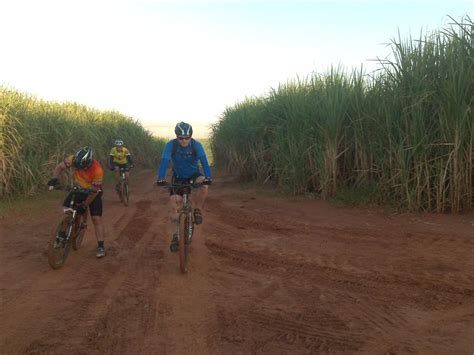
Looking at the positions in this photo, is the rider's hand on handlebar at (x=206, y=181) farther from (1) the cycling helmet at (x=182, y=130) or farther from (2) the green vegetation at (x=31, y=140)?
(2) the green vegetation at (x=31, y=140)

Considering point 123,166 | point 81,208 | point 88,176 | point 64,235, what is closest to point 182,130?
point 88,176

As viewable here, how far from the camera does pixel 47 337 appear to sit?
3.39 m

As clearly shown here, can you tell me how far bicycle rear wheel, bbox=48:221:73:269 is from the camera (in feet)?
16.9

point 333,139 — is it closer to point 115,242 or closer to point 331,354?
point 115,242

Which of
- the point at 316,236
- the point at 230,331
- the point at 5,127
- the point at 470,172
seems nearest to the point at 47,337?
the point at 230,331

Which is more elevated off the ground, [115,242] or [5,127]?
[5,127]

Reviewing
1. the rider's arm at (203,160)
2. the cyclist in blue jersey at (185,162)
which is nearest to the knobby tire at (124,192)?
the cyclist in blue jersey at (185,162)

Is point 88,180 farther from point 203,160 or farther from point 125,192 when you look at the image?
point 125,192

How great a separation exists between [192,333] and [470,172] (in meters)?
6.00

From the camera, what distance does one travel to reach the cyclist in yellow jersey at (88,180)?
5.53 meters

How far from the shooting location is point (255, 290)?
14.4 ft

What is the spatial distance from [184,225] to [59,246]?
72.1 inches

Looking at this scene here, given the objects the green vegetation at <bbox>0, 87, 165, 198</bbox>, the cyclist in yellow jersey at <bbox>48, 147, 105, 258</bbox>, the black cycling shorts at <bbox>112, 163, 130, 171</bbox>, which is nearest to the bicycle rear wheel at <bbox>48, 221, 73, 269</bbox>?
the cyclist in yellow jersey at <bbox>48, 147, 105, 258</bbox>

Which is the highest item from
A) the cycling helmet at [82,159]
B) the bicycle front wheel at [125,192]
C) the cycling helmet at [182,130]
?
the cycling helmet at [182,130]
